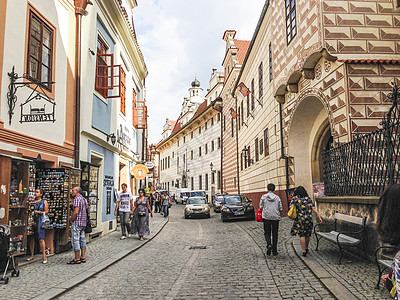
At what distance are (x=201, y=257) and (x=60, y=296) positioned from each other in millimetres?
4135

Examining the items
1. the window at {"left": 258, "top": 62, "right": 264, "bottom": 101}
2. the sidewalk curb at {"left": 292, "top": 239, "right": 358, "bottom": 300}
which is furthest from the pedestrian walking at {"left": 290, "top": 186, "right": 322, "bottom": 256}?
the window at {"left": 258, "top": 62, "right": 264, "bottom": 101}

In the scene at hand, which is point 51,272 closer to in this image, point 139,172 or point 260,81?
point 139,172

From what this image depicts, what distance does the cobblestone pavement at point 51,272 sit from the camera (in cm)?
612

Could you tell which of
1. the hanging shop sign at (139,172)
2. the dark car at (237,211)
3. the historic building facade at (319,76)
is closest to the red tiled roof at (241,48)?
the historic building facade at (319,76)

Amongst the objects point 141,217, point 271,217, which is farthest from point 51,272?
point 141,217

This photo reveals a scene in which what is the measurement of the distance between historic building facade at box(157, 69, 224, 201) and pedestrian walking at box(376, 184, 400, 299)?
39.8 meters

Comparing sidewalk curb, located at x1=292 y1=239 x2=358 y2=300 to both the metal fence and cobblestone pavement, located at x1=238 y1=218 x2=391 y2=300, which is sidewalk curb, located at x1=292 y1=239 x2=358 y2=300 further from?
the metal fence

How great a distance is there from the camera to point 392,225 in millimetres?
2625

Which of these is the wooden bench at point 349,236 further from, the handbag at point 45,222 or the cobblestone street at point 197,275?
the handbag at point 45,222

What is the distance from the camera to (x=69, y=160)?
431 inches

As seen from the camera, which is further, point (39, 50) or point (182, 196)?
point (182, 196)

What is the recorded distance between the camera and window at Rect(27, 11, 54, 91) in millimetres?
9141

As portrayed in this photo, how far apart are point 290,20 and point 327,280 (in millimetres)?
12414

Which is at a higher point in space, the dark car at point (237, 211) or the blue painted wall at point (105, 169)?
the blue painted wall at point (105, 169)
